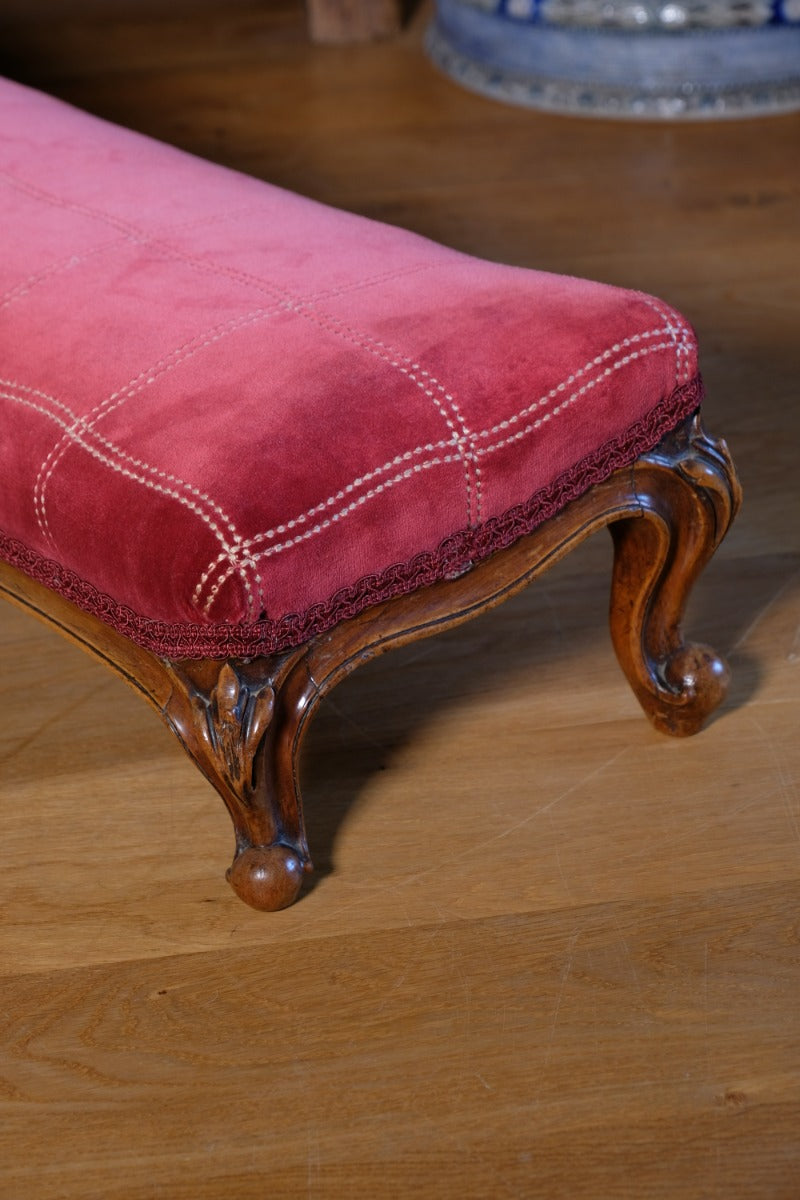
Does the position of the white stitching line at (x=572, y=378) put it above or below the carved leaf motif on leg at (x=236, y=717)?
above

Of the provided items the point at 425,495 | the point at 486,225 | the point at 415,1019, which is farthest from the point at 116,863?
the point at 486,225

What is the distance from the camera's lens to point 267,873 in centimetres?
99

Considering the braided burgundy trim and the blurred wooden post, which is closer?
the braided burgundy trim

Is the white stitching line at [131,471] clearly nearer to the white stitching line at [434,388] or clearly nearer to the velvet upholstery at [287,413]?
the velvet upholstery at [287,413]

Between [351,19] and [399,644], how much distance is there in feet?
6.83

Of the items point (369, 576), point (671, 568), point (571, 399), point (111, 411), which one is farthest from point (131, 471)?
point (671, 568)

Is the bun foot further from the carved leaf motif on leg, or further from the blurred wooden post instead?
the blurred wooden post

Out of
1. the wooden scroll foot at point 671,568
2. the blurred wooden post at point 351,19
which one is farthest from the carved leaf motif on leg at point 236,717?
the blurred wooden post at point 351,19

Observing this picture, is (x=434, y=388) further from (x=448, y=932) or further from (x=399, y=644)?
(x=448, y=932)

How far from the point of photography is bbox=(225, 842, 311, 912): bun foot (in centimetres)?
99

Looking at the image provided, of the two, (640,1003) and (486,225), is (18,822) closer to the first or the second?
(640,1003)

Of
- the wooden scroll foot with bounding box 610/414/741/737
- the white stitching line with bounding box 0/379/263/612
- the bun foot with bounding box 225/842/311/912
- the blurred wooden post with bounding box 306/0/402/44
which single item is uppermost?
the white stitching line with bounding box 0/379/263/612

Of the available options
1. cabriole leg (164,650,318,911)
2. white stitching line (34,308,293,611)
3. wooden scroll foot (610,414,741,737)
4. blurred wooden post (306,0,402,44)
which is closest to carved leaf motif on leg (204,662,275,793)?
cabriole leg (164,650,318,911)

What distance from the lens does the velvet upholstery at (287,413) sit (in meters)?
0.85
